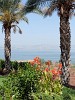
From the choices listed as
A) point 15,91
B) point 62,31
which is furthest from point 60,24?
point 15,91

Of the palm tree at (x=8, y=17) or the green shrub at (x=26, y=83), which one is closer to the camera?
the green shrub at (x=26, y=83)

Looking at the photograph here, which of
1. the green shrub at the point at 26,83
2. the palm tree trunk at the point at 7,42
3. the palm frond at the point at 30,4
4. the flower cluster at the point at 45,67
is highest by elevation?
the palm frond at the point at 30,4

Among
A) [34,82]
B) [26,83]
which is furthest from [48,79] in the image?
[26,83]

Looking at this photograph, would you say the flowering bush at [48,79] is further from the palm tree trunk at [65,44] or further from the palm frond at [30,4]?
the palm frond at [30,4]

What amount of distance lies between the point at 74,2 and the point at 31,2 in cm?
355

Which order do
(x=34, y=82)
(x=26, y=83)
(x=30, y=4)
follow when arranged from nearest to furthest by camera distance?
(x=34, y=82), (x=26, y=83), (x=30, y=4)

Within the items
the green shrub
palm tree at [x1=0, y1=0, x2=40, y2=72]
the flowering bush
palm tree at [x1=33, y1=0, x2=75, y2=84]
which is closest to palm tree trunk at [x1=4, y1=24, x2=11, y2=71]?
palm tree at [x1=0, y1=0, x2=40, y2=72]

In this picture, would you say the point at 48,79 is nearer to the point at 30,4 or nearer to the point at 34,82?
the point at 34,82

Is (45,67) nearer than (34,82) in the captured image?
No

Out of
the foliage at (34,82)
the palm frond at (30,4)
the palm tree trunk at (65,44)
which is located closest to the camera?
the foliage at (34,82)

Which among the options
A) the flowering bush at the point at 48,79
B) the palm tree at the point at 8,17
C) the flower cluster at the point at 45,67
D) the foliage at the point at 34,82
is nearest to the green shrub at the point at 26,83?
the foliage at the point at 34,82

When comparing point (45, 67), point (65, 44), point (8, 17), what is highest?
point (8, 17)

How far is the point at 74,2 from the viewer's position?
22.5m

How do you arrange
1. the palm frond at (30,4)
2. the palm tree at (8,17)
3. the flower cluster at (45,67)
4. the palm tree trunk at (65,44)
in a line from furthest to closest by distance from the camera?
1. the palm tree at (8,17)
2. the palm frond at (30,4)
3. the palm tree trunk at (65,44)
4. the flower cluster at (45,67)
